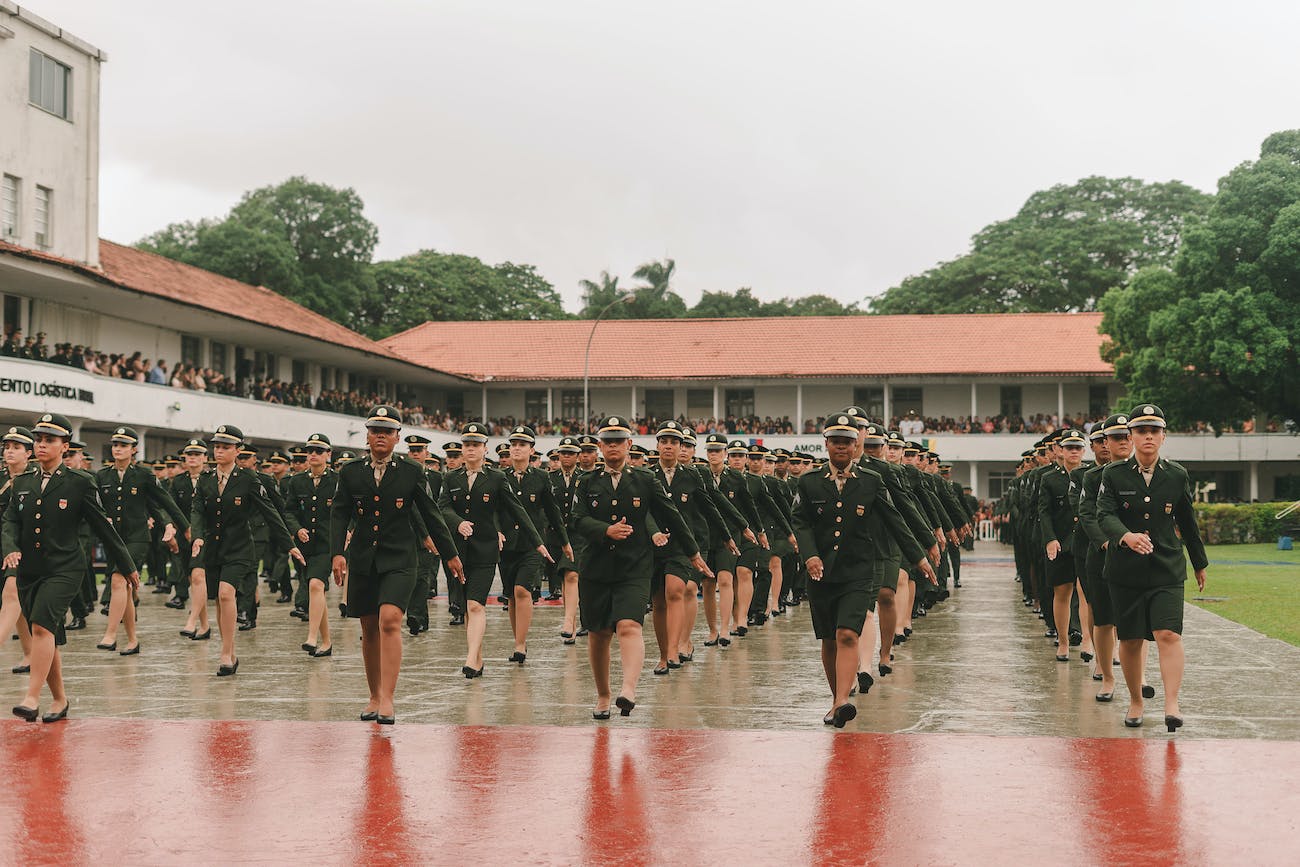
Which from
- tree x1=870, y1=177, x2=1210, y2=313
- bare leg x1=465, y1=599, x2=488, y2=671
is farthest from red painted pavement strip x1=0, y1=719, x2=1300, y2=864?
tree x1=870, y1=177, x2=1210, y2=313

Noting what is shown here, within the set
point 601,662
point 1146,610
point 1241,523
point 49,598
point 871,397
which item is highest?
point 871,397

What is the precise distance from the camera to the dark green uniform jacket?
370 inches

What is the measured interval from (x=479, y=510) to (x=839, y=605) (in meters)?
5.06

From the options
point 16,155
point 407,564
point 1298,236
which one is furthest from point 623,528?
point 1298,236

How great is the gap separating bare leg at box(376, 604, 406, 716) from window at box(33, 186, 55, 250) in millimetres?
31914

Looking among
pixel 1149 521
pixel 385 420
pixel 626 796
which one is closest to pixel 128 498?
pixel 385 420

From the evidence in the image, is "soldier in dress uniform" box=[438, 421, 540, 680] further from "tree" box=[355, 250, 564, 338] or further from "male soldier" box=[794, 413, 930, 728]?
"tree" box=[355, 250, 564, 338]

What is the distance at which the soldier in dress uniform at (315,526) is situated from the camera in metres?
13.8

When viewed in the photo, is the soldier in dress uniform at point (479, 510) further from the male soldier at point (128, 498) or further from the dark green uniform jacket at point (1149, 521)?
the dark green uniform jacket at point (1149, 521)

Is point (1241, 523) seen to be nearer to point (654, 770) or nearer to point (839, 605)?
point (839, 605)

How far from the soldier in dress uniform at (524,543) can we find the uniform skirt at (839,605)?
11.0 ft

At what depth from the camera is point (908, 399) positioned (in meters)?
60.2

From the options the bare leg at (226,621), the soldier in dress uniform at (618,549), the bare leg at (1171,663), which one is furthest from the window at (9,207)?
the bare leg at (1171,663)

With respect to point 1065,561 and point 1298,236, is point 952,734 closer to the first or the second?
point 1065,561
